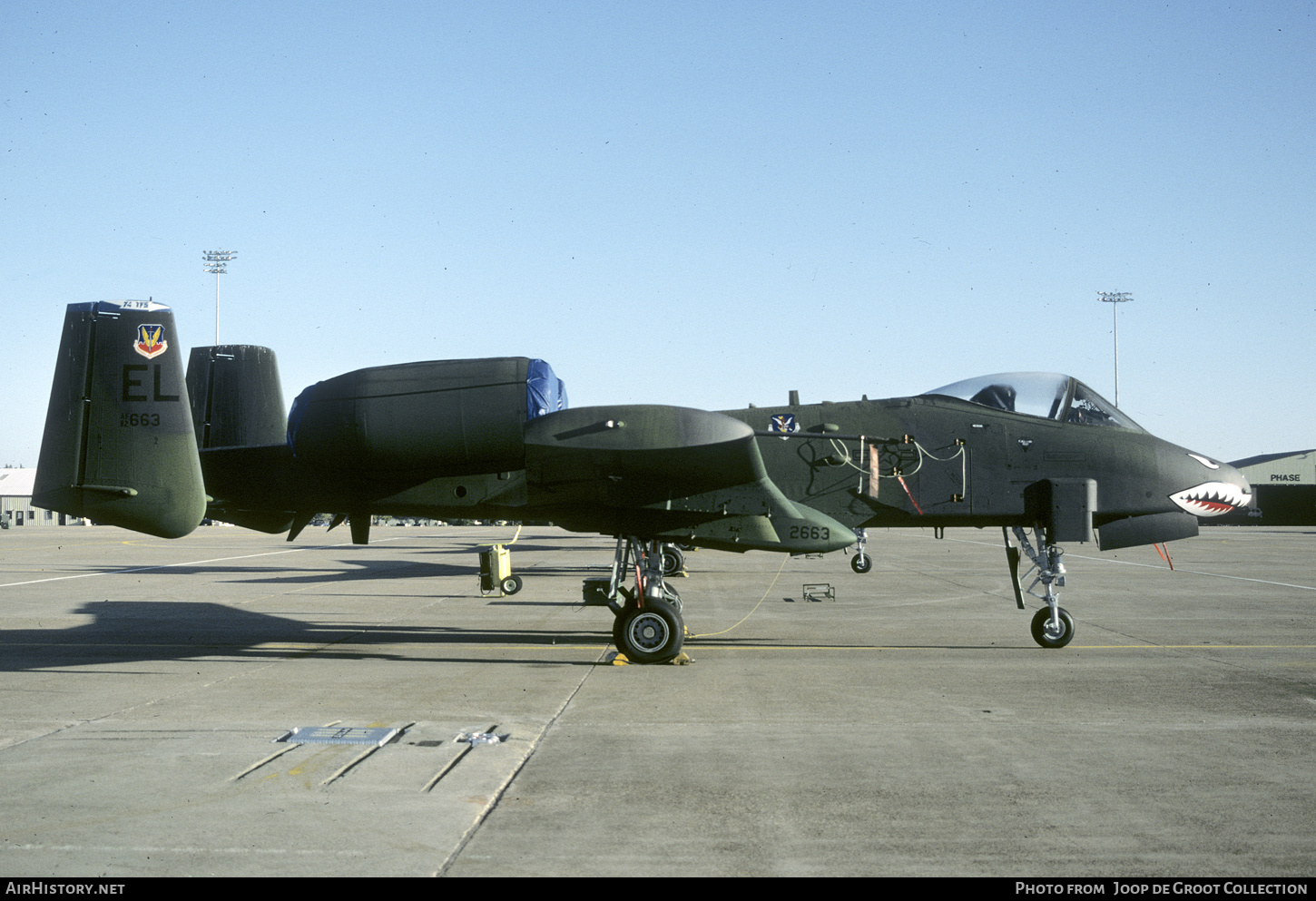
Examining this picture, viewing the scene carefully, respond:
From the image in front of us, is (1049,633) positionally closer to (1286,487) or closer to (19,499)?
(1286,487)

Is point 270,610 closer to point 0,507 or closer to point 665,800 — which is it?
point 665,800

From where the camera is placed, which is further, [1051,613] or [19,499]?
[19,499]

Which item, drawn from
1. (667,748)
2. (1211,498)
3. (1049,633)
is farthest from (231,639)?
(1211,498)

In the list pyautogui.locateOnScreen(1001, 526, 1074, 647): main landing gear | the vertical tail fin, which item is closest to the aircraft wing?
pyautogui.locateOnScreen(1001, 526, 1074, 647): main landing gear

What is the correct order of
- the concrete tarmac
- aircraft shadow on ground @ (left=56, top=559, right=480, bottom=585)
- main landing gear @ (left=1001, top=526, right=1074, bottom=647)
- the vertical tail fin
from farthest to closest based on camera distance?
aircraft shadow on ground @ (left=56, top=559, right=480, bottom=585) < main landing gear @ (left=1001, top=526, right=1074, bottom=647) < the vertical tail fin < the concrete tarmac

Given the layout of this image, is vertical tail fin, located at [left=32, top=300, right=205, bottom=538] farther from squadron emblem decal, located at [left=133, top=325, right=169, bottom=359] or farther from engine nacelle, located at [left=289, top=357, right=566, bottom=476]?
engine nacelle, located at [left=289, top=357, right=566, bottom=476]

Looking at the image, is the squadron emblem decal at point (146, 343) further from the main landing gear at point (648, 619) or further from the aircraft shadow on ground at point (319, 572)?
the aircraft shadow on ground at point (319, 572)

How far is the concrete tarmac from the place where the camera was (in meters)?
4.70

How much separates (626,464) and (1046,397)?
5.51 m

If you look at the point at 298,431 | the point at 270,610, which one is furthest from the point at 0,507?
the point at 298,431

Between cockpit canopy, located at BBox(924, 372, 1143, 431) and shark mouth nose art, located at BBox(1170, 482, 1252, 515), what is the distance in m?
0.96

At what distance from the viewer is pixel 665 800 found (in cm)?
555

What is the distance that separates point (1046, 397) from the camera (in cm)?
1214
